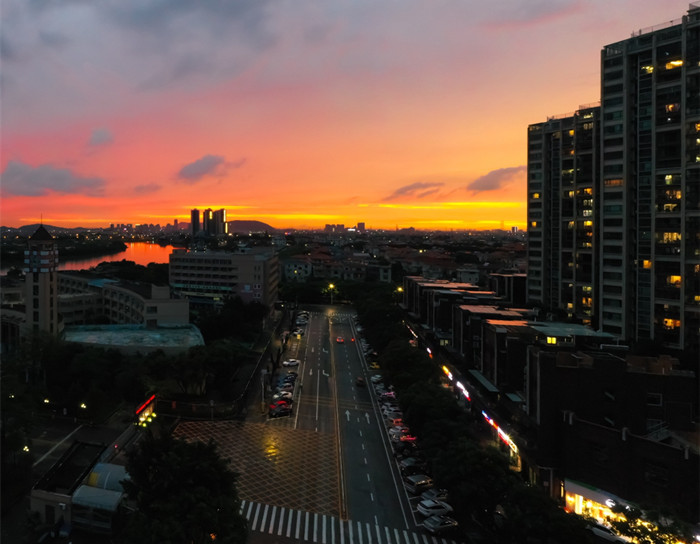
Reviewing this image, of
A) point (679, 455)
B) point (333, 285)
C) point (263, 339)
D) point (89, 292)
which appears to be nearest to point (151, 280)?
point (89, 292)

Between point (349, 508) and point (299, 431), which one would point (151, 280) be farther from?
point (349, 508)

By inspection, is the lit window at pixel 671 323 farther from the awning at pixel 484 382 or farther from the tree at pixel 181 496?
the tree at pixel 181 496

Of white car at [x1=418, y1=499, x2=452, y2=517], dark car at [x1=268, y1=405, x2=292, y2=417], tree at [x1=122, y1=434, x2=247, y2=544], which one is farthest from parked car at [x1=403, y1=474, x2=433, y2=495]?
dark car at [x1=268, y1=405, x2=292, y2=417]

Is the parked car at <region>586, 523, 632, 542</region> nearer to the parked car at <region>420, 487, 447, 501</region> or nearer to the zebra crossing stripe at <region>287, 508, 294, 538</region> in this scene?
the parked car at <region>420, 487, 447, 501</region>

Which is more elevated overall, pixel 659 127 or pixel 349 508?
Answer: pixel 659 127

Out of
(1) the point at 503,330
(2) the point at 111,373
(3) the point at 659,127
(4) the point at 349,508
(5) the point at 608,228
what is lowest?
(4) the point at 349,508

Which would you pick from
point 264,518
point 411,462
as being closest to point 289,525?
point 264,518

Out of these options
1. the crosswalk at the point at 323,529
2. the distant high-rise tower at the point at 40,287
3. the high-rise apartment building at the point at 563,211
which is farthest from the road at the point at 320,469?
the high-rise apartment building at the point at 563,211
